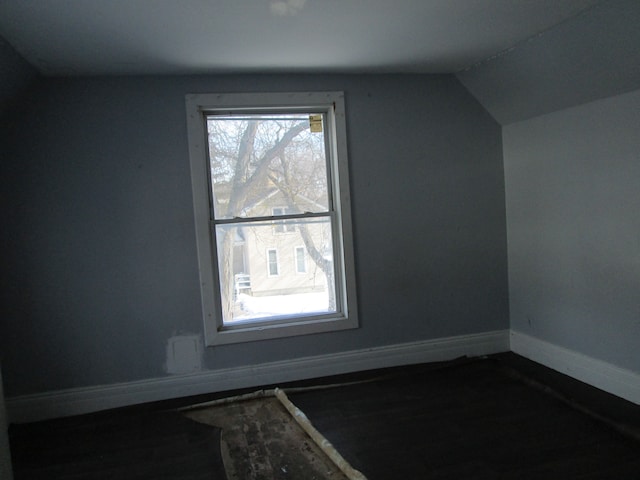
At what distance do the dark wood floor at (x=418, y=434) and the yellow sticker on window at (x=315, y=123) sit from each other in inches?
72.1

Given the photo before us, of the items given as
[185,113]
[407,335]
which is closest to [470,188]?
[407,335]

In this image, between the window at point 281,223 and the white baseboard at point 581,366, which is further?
the window at point 281,223

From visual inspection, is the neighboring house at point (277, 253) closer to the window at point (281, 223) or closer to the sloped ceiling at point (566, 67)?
the window at point (281, 223)

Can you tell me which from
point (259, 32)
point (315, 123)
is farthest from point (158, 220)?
point (259, 32)

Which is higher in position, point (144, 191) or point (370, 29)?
point (370, 29)

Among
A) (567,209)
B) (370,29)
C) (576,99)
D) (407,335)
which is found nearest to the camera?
(370,29)

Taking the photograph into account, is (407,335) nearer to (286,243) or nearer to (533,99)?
(286,243)

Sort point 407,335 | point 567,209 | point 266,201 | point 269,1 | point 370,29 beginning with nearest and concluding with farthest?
1. point 269,1
2. point 370,29
3. point 567,209
4. point 266,201
5. point 407,335

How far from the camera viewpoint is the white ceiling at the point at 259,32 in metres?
2.23

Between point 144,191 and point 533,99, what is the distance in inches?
107

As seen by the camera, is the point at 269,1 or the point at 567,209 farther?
the point at 567,209

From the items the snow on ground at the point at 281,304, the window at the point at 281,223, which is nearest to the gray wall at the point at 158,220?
the snow on ground at the point at 281,304

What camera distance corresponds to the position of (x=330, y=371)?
3537 mm

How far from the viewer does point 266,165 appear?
11.3 feet
